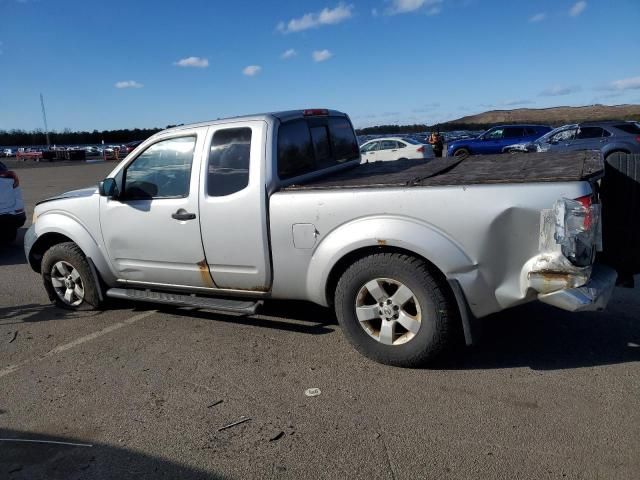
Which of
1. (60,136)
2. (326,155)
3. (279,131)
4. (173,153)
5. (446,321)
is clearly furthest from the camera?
(60,136)

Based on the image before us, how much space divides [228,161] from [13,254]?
6.49m

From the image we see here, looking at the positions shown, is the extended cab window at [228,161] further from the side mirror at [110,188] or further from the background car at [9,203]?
the background car at [9,203]

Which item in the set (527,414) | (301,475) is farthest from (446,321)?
(301,475)

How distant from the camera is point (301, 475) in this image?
2760mm

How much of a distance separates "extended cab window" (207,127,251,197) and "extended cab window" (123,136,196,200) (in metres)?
0.25

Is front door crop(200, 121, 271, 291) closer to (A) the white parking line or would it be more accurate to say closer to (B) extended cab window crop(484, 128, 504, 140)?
(A) the white parking line

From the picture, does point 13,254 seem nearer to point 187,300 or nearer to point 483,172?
point 187,300

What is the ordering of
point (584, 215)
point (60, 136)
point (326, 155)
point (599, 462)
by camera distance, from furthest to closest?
point (60, 136) < point (326, 155) < point (584, 215) < point (599, 462)

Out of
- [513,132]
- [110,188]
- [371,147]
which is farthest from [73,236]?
[513,132]

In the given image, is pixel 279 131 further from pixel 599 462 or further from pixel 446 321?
pixel 599 462

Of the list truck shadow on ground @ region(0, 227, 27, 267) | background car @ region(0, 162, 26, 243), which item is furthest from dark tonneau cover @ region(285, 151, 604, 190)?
background car @ region(0, 162, 26, 243)

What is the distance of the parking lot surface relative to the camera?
285cm

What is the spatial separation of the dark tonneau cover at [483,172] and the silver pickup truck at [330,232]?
0.02 m

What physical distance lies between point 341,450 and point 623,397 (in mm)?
1810
